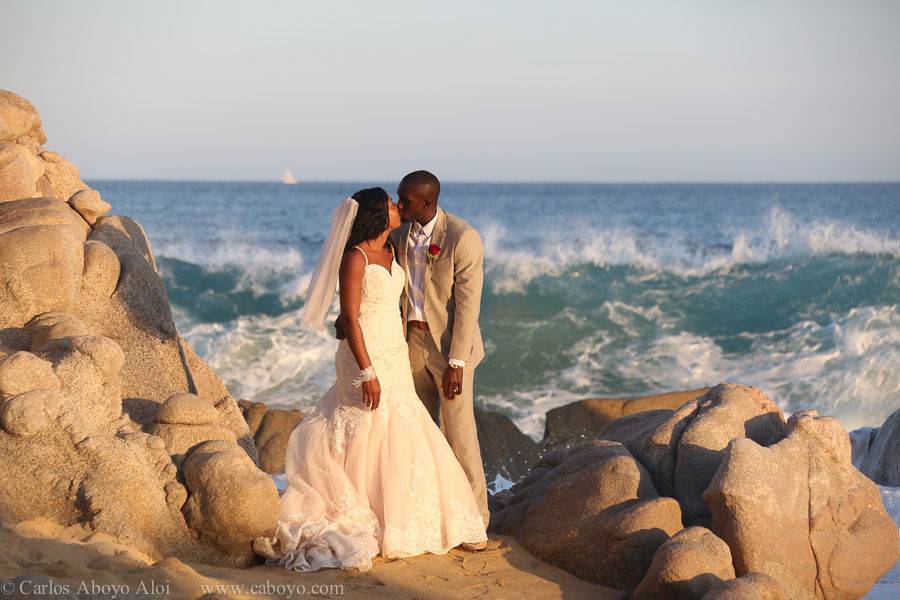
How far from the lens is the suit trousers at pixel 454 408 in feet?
19.9

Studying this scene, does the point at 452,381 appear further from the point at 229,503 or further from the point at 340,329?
the point at 229,503

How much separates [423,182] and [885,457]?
5.87 meters

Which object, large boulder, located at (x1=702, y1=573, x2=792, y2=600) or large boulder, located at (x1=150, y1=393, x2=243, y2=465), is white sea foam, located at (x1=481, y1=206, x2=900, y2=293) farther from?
large boulder, located at (x1=702, y1=573, x2=792, y2=600)

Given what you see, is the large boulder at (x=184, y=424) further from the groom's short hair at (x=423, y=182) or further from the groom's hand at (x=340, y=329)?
the groom's short hair at (x=423, y=182)

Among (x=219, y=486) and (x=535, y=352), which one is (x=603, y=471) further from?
(x=535, y=352)

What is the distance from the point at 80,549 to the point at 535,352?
13488 millimetres

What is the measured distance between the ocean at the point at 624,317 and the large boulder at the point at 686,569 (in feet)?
27.8

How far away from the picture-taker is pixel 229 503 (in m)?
5.22

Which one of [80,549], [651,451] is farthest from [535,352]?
[80,549]

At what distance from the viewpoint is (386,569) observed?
5.38 m

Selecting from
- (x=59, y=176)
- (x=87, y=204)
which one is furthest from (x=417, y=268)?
(x=59, y=176)

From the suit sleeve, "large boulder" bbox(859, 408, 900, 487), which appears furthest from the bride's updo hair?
"large boulder" bbox(859, 408, 900, 487)

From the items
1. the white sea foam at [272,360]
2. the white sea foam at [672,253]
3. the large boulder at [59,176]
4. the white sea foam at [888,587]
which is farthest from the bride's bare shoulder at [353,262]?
the white sea foam at [672,253]

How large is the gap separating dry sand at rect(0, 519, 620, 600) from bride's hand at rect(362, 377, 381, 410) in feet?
2.93
